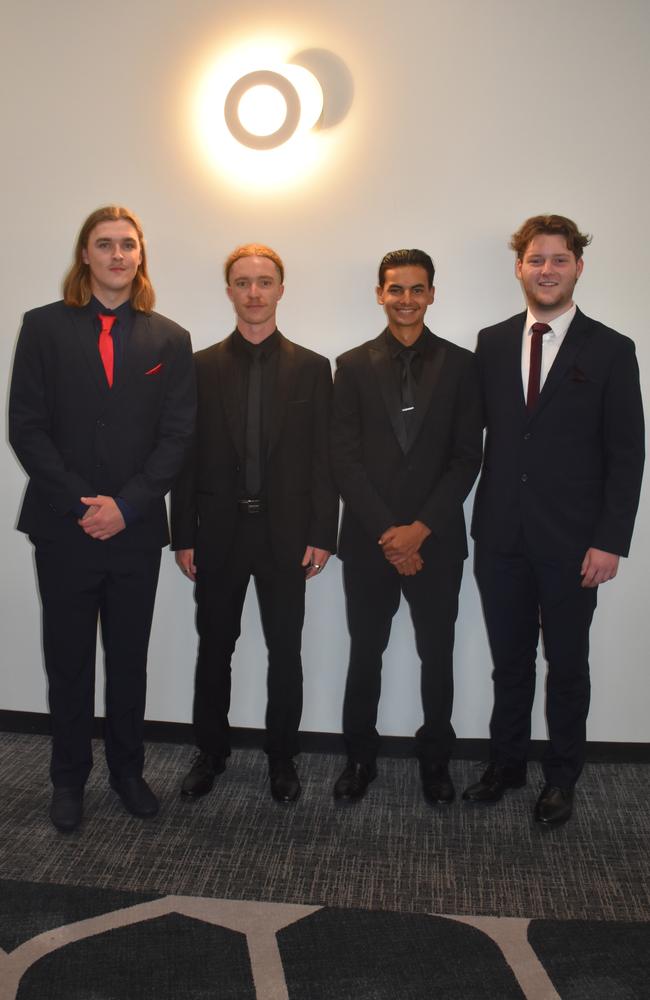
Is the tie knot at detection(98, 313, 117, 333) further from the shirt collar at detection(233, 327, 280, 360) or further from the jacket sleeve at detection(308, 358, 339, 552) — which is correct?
the jacket sleeve at detection(308, 358, 339, 552)

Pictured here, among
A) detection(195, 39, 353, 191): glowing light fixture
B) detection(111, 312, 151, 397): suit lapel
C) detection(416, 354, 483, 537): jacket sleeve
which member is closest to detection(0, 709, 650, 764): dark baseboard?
detection(416, 354, 483, 537): jacket sleeve

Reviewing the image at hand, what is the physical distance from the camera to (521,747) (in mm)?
2871

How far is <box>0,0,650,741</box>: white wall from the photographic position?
2.95m

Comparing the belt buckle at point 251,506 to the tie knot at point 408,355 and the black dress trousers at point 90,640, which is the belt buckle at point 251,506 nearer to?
the black dress trousers at point 90,640

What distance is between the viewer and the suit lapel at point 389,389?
2.71m

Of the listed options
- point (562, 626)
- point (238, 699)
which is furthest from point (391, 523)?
point (238, 699)

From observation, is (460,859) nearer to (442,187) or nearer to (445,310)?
(445,310)

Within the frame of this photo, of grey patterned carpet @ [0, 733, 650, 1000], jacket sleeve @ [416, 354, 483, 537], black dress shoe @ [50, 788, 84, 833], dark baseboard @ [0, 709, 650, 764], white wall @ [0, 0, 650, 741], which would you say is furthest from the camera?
dark baseboard @ [0, 709, 650, 764]

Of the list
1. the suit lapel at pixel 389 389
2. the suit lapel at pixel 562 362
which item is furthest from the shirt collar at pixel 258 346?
the suit lapel at pixel 562 362

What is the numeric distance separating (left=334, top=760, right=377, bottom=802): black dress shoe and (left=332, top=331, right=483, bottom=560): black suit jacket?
786 mm

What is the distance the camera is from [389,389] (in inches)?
107

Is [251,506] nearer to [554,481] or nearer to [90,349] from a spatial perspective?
[90,349]

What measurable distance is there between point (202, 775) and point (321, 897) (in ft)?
2.40

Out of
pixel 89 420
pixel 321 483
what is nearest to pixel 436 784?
pixel 321 483
